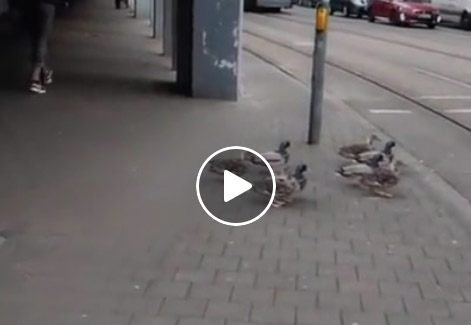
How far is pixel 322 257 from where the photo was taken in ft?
19.5

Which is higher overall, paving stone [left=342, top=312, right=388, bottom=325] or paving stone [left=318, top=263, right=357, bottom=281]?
paving stone [left=342, top=312, right=388, bottom=325]

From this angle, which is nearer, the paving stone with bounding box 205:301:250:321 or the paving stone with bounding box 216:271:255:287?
the paving stone with bounding box 205:301:250:321

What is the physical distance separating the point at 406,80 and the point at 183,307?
1262 cm

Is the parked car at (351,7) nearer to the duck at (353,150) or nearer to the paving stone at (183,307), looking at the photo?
the duck at (353,150)

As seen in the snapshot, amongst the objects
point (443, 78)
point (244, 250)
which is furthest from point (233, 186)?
point (443, 78)

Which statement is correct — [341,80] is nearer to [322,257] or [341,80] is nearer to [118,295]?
[322,257]

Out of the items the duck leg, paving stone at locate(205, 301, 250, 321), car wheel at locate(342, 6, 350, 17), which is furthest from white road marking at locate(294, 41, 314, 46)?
car wheel at locate(342, 6, 350, 17)

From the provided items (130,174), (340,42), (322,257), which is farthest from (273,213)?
(340,42)

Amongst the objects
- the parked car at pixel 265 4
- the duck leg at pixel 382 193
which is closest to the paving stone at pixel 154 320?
the duck leg at pixel 382 193

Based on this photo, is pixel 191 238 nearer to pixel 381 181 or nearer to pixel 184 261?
pixel 184 261

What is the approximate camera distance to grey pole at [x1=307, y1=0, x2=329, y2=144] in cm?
938

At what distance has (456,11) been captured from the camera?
133 feet
